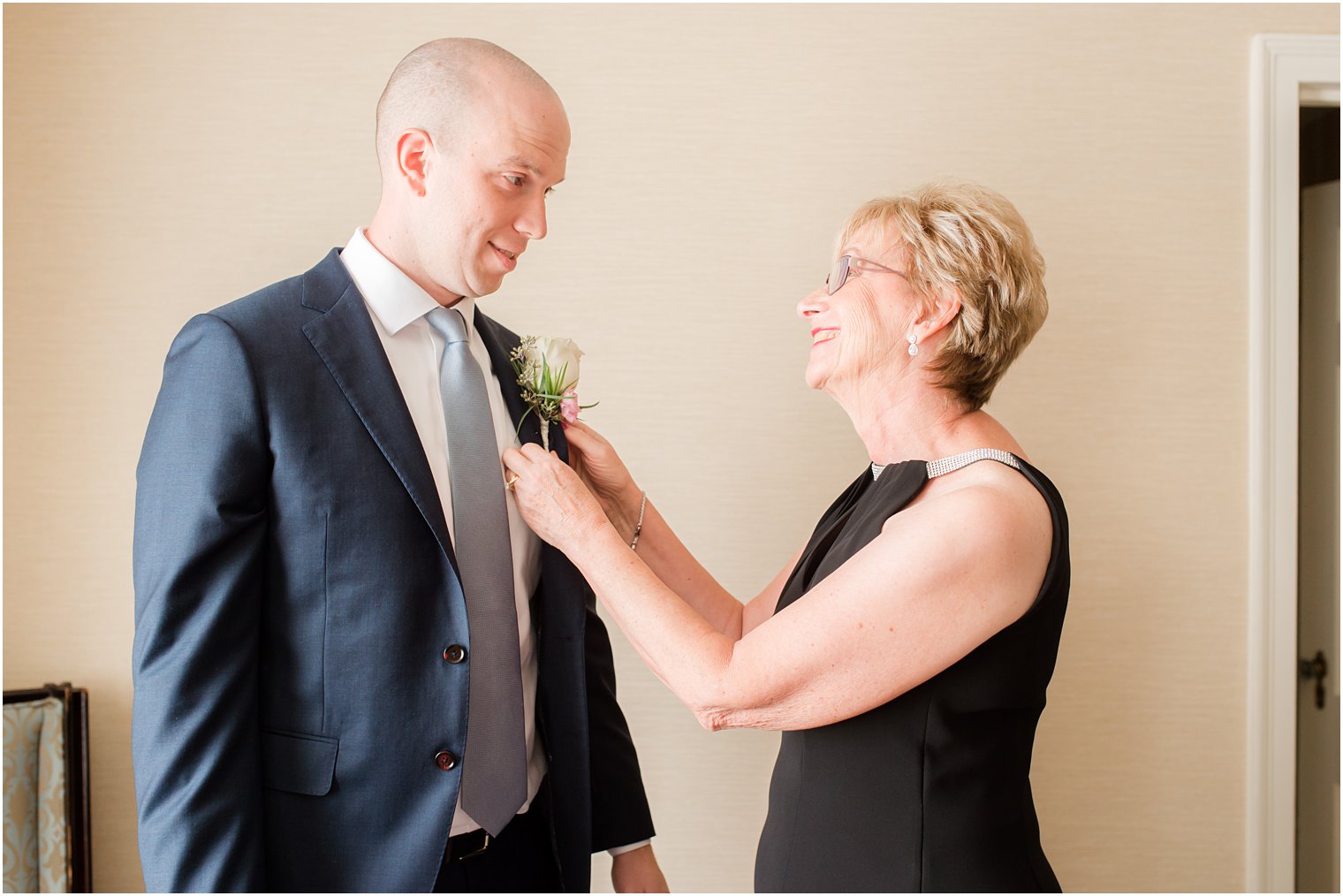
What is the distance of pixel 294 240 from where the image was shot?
224 centimetres

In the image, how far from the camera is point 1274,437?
240 centimetres

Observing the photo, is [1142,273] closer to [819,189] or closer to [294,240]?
[819,189]

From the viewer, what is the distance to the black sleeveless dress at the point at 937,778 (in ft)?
4.58

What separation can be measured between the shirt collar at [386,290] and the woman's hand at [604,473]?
37cm

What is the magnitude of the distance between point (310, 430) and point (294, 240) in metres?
1.16

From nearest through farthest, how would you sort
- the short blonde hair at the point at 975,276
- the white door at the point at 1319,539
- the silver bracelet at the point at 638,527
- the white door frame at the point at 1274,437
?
the short blonde hair at the point at 975,276 < the silver bracelet at the point at 638,527 < the white door frame at the point at 1274,437 < the white door at the point at 1319,539

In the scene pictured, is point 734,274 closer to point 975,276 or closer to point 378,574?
point 975,276

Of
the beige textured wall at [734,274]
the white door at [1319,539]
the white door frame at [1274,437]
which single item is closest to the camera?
the beige textured wall at [734,274]

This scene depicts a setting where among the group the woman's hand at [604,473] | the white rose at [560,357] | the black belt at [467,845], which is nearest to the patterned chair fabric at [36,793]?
the black belt at [467,845]

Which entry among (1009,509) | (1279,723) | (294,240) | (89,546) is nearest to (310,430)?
(1009,509)

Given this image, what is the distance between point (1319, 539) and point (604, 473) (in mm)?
2399

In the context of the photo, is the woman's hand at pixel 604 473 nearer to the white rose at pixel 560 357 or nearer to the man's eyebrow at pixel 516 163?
the white rose at pixel 560 357

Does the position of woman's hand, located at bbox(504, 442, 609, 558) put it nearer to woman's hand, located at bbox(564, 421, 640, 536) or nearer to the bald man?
the bald man

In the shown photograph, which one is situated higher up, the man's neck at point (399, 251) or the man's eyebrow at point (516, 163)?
the man's eyebrow at point (516, 163)
